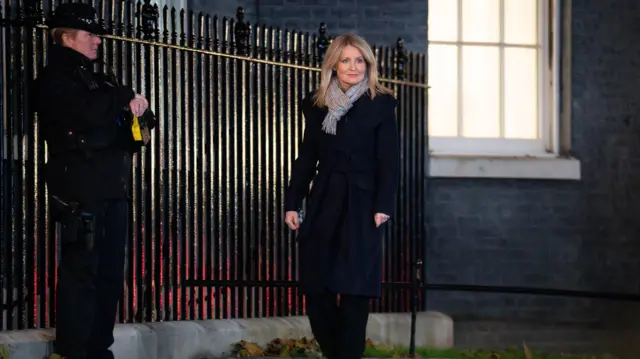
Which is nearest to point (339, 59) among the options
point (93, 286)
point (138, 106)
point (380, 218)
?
point (380, 218)

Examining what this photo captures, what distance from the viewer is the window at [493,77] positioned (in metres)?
11.2

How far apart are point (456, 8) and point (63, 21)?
5.72m

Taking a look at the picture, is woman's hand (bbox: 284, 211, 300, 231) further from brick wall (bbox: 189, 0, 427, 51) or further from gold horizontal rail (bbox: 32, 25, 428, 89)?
brick wall (bbox: 189, 0, 427, 51)

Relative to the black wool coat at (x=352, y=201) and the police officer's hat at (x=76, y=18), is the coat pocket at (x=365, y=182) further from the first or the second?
the police officer's hat at (x=76, y=18)

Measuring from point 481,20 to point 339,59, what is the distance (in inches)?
206

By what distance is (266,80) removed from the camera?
8.48 m

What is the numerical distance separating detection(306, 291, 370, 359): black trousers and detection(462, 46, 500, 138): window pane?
17.1 feet

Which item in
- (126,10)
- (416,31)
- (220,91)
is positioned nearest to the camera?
(126,10)

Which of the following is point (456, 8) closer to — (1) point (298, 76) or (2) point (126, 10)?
(1) point (298, 76)

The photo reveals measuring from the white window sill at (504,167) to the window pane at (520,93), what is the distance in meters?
0.35

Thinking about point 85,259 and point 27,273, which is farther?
point 27,273

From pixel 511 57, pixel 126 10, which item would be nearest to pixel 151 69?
pixel 126 10

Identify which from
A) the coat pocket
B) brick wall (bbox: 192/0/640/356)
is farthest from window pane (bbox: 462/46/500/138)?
the coat pocket

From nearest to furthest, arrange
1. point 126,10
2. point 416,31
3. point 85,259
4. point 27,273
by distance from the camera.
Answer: point 85,259 < point 27,273 < point 126,10 < point 416,31
